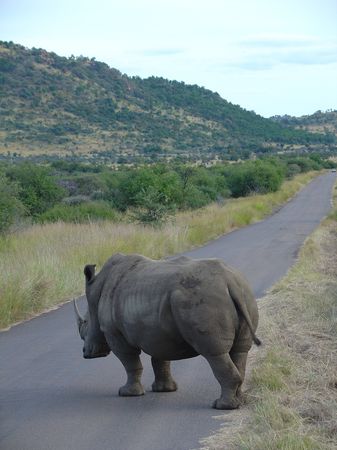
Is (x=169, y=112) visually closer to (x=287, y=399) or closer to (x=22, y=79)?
(x=22, y=79)

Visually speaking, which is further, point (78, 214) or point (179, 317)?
point (78, 214)

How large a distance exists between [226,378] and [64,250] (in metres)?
13.9

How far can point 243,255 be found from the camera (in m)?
25.8

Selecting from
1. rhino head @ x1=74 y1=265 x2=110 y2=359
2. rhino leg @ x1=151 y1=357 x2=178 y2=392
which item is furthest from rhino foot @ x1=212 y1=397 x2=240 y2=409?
rhino head @ x1=74 y1=265 x2=110 y2=359

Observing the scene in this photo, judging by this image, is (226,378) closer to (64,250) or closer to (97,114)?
(64,250)

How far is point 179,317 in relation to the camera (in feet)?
26.7

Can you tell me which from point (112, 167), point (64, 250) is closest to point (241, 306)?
point (64, 250)

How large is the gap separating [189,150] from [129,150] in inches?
596

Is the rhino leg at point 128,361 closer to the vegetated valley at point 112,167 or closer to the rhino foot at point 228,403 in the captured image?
the rhino foot at point 228,403

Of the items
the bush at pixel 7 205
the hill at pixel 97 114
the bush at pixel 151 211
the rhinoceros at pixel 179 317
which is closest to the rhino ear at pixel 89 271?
the rhinoceros at pixel 179 317

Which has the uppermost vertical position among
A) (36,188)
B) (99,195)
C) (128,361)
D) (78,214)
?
(128,361)

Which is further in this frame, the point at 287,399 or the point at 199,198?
the point at 199,198

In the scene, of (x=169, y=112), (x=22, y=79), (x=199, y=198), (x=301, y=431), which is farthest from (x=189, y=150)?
(x=301, y=431)

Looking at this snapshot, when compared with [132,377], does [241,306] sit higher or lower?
higher
